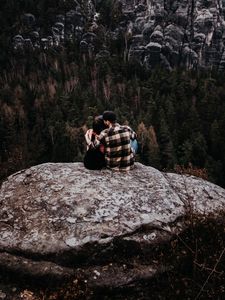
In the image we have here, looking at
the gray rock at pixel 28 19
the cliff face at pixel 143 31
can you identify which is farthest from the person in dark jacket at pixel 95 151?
the gray rock at pixel 28 19

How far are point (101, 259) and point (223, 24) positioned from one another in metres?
182

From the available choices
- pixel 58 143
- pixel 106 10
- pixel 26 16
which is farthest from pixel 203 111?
pixel 26 16

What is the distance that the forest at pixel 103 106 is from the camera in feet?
246

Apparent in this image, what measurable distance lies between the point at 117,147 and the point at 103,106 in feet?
336

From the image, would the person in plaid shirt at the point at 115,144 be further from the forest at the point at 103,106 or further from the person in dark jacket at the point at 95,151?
the forest at the point at 103,106

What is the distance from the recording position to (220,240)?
656 centimetres

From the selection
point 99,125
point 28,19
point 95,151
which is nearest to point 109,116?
point 99,125

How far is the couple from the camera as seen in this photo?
8.40 m

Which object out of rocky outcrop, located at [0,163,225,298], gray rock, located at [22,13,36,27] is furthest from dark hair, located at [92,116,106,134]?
gray rock, located at [22,13,36,27]

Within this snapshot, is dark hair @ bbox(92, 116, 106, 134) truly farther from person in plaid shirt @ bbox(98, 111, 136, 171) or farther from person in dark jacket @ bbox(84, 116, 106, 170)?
person in plaid shirt @ bbox(98, 111, 136, 171)

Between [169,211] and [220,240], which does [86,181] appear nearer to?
[169,211]

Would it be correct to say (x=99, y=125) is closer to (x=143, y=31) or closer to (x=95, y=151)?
(x=95, y=151)

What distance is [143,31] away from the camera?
569 feet

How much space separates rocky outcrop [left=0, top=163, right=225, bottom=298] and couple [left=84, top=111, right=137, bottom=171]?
24 cm
